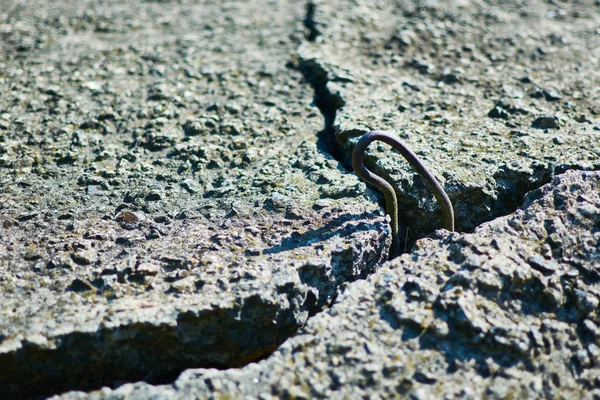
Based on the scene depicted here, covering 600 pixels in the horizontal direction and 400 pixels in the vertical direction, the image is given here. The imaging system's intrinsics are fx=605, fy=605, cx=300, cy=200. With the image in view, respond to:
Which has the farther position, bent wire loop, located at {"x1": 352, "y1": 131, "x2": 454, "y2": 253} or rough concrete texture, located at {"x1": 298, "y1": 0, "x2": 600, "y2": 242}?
rough concrete texture, located at {"x1": 298, "y1": 0, "x2": 600, "y2": 242}

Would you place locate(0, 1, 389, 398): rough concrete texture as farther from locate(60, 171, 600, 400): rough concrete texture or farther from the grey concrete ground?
locate(60, 171, 600, 400): rough concrete texture

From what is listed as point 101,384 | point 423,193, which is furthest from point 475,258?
point 101,384

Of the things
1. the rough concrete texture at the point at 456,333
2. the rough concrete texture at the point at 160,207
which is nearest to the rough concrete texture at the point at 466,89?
the rough concrete texture at the point at 160,207

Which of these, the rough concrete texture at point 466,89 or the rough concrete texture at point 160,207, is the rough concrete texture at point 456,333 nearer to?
the rough concrete texture at point 160,207

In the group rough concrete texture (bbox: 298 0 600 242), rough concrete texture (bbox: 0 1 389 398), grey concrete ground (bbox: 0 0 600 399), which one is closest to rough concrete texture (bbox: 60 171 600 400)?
grey concrete ground (bbox: 0 0 600 399)

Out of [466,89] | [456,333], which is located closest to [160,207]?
[456,333]

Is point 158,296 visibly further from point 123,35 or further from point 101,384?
point 123,35
